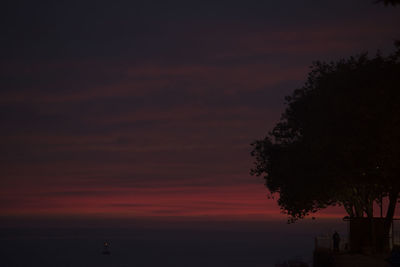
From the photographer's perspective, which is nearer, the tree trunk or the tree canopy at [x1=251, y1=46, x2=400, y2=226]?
the tree canopy at [x1=251, y1=46, x2=400, y2=226]

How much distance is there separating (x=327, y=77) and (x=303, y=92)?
563cm

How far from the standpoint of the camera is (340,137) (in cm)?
4250

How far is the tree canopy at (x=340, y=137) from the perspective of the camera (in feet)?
130

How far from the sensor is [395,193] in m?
50.0

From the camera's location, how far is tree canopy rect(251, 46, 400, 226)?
39750 millimetres

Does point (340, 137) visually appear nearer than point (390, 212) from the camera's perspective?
Yes

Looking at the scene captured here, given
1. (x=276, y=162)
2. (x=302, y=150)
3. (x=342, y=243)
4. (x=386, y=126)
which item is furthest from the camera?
(x=342, y=243)

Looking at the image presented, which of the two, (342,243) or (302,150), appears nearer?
(302,150)

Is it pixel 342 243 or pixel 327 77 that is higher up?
pixel 327 77

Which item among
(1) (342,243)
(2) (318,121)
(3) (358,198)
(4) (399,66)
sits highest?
(4) (399,66)

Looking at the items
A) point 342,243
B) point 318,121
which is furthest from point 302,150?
point 342,243

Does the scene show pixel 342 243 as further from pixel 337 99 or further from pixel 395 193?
pixel 337 99

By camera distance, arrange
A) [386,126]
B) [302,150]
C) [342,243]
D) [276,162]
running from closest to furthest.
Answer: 1. [386,126]
2. [302,150]
3. [276,162]
4. [342,243]

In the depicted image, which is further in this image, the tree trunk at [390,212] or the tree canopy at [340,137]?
the tree trunk at [390,212]
